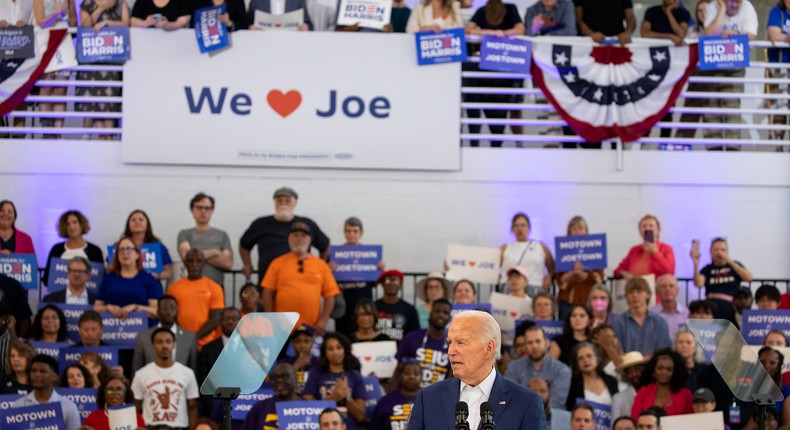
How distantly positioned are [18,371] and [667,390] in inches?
189

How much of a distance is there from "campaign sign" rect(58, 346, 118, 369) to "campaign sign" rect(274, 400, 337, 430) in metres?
1.62

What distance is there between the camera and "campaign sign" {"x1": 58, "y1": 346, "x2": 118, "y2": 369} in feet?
34.5

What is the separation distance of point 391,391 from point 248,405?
1.07 meters

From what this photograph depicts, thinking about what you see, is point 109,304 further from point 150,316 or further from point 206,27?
point 206,27

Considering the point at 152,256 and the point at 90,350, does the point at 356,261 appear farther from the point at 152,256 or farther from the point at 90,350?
the point at 90,350

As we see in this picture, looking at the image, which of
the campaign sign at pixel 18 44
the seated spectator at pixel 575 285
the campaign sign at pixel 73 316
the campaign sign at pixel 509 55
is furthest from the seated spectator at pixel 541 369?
the campaign sign at pixel 18 44

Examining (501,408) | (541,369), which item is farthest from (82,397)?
(501,408)

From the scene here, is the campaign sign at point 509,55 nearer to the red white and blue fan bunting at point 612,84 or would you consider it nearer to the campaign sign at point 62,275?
the red white and blue fan bunting at point 612,84

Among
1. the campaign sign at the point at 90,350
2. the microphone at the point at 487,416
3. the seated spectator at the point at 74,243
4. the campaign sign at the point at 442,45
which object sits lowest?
the campaign sign at the point at 90,350

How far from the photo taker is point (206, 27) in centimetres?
1334

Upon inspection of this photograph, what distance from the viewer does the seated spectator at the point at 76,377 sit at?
1008cm

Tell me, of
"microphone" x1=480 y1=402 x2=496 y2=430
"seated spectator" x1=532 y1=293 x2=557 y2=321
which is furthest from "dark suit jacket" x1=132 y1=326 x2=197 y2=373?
"microphone" x1=480 y1=402 x2=496 y2=430

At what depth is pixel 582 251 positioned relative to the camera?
12.0 metres

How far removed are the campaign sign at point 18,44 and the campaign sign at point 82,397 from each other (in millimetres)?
4711
